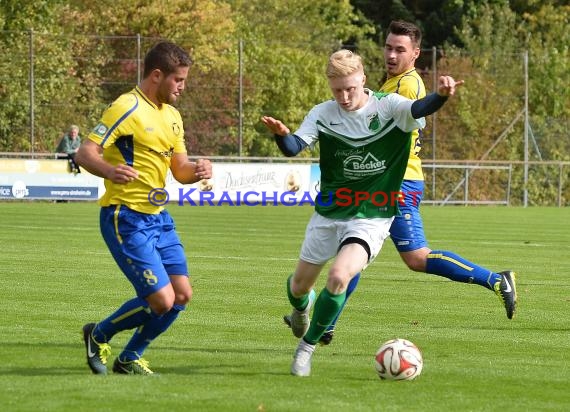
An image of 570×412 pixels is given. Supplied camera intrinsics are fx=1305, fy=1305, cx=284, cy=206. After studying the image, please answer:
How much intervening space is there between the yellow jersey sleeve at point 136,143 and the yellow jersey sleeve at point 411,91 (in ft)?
7.85

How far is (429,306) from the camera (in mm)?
11680

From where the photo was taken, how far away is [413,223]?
31.4ft

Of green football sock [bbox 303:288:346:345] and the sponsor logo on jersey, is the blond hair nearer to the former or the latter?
the sponsor logo on jersey

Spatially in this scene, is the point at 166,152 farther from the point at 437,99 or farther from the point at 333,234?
the point at 437,99

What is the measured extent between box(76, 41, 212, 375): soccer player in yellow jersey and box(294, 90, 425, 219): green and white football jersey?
82 centimetres

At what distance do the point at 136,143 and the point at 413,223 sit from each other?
2.79 metres

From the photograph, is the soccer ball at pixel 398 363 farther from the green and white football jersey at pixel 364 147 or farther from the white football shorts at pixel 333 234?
the green and white football jersey at pixel 364 147

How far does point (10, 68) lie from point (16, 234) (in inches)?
535

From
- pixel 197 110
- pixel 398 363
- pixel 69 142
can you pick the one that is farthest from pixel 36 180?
pixel 398 363

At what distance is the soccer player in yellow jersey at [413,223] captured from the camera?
31.3ft

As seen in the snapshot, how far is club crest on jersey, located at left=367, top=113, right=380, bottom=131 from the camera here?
800 cm

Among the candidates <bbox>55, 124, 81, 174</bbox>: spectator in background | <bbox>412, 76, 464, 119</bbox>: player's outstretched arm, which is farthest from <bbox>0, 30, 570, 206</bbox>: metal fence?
<bbox>412, 76, 464, 119</bbox>: player's outstretched arm

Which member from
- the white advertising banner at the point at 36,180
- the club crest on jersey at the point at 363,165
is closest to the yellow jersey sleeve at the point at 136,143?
the club crest on jersey at the point at 363,165

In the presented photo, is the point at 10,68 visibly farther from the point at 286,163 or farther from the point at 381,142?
the point at 381,142
